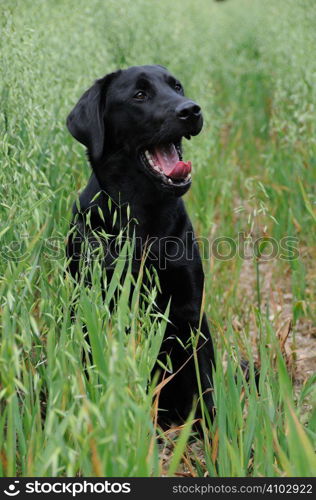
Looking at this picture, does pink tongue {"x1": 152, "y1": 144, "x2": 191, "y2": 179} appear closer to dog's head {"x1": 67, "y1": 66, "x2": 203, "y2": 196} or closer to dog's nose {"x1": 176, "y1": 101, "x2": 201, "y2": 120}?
dog's head {"x1": 67, "y1": 66, "x2": 203, "y2": 196}

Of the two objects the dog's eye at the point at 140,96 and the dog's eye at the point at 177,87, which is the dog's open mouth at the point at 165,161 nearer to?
the dog's eye at the point at 140,96

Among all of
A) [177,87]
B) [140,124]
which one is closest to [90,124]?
[140,124]

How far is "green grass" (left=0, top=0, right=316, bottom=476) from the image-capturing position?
159cm

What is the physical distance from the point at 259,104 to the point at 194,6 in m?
4.99

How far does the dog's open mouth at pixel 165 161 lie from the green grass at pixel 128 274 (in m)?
0.27

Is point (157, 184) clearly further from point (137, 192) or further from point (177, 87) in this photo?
point (177, 87)

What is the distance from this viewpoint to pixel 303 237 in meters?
4.27

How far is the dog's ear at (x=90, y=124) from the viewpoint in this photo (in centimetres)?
280

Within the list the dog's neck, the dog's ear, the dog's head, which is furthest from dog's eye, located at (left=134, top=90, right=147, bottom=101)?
the dog's neck

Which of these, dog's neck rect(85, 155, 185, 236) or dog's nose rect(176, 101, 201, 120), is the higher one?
dog's nose rect(176, 101, 201, 120)

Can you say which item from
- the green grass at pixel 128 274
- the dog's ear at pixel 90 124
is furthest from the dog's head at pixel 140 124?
the green grass at pixel 128 274

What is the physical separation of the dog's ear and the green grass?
0.14m

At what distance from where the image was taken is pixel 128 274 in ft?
6.36

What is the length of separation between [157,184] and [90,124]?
391 mm
